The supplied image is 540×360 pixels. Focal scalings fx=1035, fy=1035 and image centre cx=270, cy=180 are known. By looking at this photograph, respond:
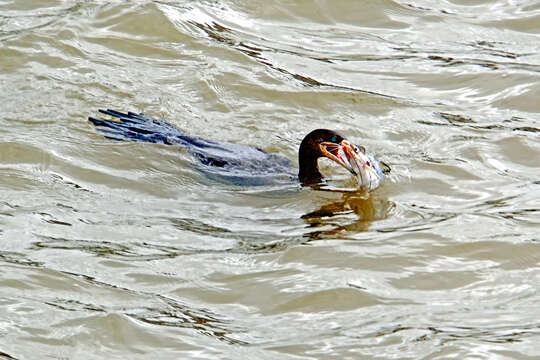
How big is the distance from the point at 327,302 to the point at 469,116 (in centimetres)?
392

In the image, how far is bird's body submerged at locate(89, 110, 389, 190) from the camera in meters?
7.39

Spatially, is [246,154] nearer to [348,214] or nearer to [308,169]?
[308,169]

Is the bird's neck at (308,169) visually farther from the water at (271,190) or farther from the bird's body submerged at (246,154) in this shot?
the water at (271,190)

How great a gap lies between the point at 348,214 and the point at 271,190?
60 centimetres

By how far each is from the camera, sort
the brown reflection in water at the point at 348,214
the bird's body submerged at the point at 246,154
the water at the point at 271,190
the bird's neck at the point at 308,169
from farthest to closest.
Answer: the bird's neck at the point at 308,169
the bird's body submerged at the point at 246,154
the brown reflection in water at the point at 348,214
the water at the point at 271,190

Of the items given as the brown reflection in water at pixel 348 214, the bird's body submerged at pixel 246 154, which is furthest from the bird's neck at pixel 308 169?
the brown reflection in water at pixel 348 214

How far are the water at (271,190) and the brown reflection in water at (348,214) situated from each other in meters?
0.02

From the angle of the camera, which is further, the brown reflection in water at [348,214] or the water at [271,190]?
the brown reflection in water at [348,214]

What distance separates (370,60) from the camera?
33.8ft

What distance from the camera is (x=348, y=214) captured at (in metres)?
7.27

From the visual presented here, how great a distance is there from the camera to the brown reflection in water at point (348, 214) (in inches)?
272

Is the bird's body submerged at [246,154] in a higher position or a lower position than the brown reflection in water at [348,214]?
higher

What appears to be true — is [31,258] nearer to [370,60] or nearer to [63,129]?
[63,129]

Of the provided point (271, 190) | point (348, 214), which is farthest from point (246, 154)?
point (348, 214)
